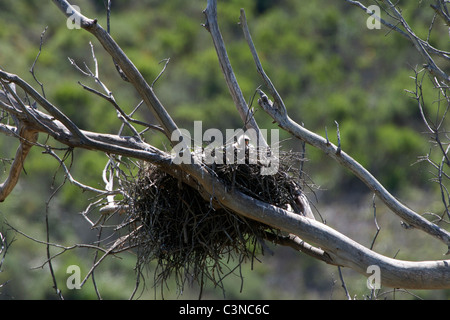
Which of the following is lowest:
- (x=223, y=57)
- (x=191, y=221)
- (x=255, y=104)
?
(x=191, y=221)

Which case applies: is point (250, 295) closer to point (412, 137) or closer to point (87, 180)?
point (87, 180)

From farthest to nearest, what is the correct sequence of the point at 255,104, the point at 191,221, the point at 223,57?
the point at 255,104 < the point at 223,57 < the point at 191,221

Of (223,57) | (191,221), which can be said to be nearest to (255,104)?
(223,57)

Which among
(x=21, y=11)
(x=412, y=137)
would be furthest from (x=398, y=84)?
(x=21, y=11)

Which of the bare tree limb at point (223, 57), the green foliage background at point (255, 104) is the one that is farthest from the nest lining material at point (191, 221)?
the green foliage background at point (255, 104)

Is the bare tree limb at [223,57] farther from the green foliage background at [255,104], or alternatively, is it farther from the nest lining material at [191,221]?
the green foliage background at [255,104]

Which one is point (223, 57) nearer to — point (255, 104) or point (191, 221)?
point (191, 221)

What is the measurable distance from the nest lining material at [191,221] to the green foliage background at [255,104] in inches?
357

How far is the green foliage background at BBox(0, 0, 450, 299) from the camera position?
616 inches

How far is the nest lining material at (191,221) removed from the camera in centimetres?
405

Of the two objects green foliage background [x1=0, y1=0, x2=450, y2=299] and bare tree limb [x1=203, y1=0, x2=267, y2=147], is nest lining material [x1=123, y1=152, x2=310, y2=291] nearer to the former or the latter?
bare tree limb [x1=203, y1=0, x2=267, y2=147]

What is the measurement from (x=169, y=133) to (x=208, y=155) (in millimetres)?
431

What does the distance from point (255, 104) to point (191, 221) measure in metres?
14.2

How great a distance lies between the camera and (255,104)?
1812 cm
